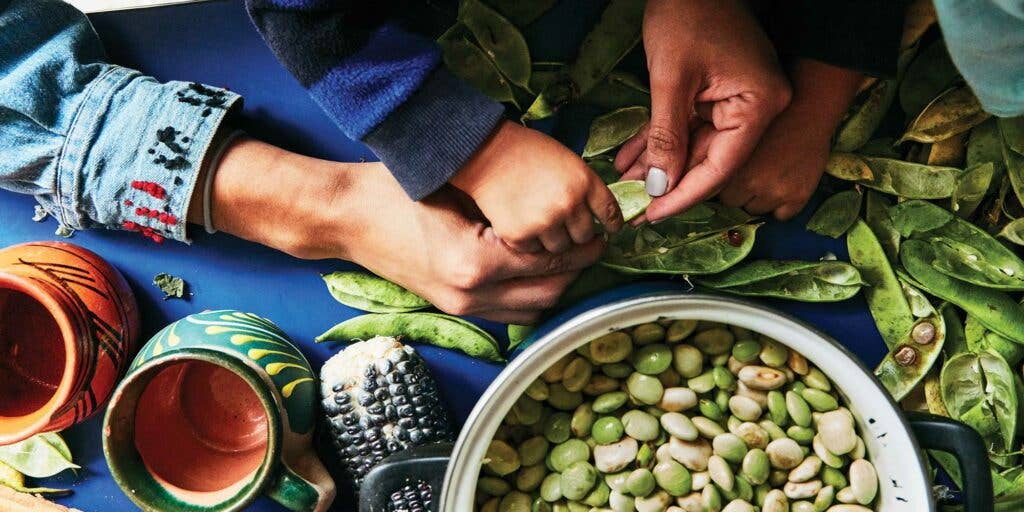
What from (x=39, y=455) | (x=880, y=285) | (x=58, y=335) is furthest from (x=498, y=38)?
(x=39, y=455)

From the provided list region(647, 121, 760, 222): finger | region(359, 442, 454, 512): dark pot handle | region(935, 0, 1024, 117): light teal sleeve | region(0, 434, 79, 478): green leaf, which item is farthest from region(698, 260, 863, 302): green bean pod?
region(0, 434, 79, 478): green leaf

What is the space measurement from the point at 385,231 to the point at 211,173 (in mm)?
198

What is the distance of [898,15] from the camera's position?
26.2 inches

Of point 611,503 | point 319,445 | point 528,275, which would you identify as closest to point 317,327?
point 319,445

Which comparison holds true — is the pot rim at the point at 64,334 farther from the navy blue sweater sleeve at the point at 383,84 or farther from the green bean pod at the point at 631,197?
the green bean pod at the point at 631,197

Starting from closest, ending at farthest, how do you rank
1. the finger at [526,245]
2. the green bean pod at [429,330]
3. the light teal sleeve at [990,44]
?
the light teal sleeve at [990,44] → the finger at [526,245] → the green bean pod at [429,330]

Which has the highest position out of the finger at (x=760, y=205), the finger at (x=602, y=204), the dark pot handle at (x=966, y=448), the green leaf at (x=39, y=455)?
the finger at (x=602, y=204)

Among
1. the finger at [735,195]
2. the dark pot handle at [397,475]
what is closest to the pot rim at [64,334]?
the dark pot handle at [397,475]

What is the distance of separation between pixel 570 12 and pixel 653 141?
20 centimetres

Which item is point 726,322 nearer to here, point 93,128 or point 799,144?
point 799,144

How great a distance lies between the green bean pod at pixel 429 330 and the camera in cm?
81

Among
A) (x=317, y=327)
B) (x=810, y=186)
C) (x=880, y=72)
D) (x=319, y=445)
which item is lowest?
(x=319, y=445)

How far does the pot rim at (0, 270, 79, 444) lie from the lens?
73 cm

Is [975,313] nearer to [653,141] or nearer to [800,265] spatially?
[800,265]
